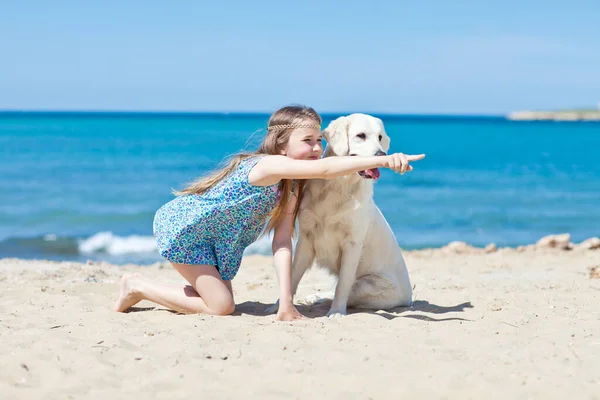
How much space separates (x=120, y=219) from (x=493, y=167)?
19.0 meters

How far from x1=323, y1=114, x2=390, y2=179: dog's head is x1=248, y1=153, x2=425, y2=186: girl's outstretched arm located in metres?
0.49

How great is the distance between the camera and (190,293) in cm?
484

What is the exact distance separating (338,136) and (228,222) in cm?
100

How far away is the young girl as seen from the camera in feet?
15.1

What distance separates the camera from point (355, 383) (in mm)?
3215

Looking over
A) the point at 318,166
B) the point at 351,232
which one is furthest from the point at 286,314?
the point at 318,166

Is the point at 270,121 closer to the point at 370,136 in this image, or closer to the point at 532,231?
the point at 370,136

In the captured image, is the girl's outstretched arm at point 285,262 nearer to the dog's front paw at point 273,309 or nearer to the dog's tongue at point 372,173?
the dog's front paw at point 273,309

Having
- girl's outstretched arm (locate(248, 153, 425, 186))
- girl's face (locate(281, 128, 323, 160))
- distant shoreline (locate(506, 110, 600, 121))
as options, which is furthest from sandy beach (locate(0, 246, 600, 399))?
distant shoreline (locate(506, 110, 600, 121))

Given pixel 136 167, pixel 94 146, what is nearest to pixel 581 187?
pixel 136 167

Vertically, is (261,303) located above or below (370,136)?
below

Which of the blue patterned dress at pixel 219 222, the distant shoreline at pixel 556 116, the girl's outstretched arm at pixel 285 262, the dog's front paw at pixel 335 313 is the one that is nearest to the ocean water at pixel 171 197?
the blue patterned dress at pixel 219 222

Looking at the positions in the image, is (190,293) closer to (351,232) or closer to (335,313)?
(335,313)

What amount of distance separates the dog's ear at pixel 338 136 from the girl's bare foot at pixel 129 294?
1729mm
